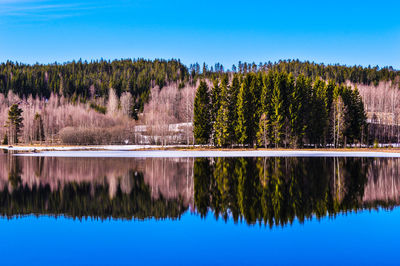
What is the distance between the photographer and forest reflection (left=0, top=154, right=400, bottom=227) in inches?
556

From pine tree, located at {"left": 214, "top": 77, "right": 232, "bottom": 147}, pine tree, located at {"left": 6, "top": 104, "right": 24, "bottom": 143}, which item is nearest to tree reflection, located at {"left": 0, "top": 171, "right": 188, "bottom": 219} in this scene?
pine tree, located at {"left": 214, "top": 77, "right": 232, "bottom": 147}

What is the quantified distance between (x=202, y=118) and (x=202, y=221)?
173 feet

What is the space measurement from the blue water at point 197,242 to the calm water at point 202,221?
0.08 ft

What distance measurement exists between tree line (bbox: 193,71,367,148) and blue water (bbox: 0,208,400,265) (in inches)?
1886

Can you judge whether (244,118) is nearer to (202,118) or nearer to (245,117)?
(245,117)

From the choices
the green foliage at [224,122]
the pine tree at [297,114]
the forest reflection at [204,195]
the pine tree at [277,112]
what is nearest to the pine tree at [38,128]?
the green foliage at [224,122]

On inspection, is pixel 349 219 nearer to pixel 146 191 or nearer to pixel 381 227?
pixel 381 227

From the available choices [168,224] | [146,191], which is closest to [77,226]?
[168,224]

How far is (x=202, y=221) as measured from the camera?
1298 cm

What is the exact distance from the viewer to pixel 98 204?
1552 cm

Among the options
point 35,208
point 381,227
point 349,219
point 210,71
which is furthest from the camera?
point 210,71

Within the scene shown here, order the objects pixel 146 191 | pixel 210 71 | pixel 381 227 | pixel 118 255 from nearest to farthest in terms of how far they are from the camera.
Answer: pixel 118 255, pixel 381 227, pixel 146 191, pixel 210 71

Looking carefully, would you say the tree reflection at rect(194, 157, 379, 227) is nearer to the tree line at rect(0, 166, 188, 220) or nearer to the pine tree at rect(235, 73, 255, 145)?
the tree line at rect(0, 166, 188, 220)

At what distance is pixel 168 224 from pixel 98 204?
4.01 m
